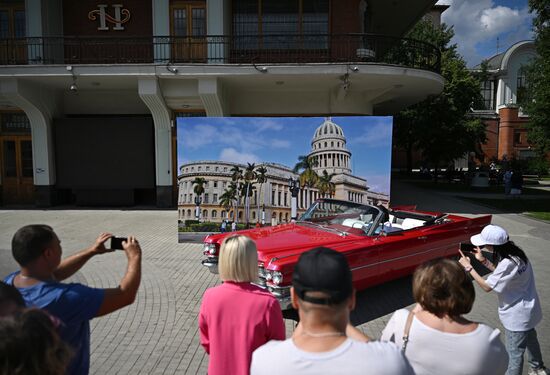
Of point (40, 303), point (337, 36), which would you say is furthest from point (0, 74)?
point (40, 303)

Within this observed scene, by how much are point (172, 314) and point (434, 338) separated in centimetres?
413

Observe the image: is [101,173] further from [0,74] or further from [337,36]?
[337,36]

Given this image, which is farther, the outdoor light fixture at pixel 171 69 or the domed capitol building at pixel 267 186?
the outdoor light fixture at pixel 171 69

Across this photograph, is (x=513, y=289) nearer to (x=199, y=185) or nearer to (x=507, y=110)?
(x=199, y=185)

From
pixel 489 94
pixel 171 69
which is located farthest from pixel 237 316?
pixel 489 94

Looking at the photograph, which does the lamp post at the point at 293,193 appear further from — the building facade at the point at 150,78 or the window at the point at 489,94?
the window at the point at 489,94

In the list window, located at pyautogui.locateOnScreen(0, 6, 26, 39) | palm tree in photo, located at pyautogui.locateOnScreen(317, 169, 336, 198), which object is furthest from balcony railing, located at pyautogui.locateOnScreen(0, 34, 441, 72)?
palm tree in photo, located at pyautogui.locateOnScreen(317, 169, 336, 198)

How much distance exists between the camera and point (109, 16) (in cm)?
1541

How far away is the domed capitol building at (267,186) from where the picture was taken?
8.74m

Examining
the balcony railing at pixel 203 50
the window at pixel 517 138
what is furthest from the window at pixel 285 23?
the window at pixel 517 138

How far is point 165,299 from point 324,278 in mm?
4911

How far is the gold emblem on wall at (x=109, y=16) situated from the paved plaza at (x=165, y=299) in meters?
8.40

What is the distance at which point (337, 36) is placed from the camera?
573 inches

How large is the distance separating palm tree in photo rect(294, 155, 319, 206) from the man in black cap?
725 cm
